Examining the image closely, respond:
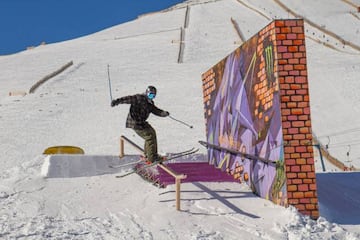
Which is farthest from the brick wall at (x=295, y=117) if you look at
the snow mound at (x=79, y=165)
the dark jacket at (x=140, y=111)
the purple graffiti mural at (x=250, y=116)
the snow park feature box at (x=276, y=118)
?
the snow mound at (x=79, y=165)

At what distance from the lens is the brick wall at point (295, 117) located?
7.75 metres

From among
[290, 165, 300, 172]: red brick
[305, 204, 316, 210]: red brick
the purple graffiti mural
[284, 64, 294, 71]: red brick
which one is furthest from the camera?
the purple graffiti mural

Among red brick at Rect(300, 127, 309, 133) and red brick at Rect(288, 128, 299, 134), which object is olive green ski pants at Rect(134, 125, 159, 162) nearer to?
red brick at Rect(288, 128, 299, 134)

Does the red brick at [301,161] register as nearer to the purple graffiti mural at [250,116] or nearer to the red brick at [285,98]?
the purple graffiti mural at [250,116]

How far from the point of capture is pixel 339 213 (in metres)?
8.12

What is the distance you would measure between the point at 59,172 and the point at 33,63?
3031cm

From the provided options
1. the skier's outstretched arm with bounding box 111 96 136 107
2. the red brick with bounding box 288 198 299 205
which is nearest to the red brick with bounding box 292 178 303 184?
the red brick with bounding box 288 198 299 205

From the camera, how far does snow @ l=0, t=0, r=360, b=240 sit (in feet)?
24.3

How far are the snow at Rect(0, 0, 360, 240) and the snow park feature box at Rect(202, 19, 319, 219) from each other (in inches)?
12.6

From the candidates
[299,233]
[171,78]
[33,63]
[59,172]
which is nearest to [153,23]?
[33,63]

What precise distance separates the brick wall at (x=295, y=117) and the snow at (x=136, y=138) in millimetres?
327

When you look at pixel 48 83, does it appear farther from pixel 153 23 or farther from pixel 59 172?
pixel 153 23

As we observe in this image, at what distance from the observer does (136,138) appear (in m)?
18.7

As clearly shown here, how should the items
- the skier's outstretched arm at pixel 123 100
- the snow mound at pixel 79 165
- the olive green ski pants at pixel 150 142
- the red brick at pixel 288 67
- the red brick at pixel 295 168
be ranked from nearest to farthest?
1. the red brick at pixel 295 168
2. the red brick at pixel 288 67
3. the skier's outstretched arm at pixel 123 100
4. the olive green ski pants at pixel 150 142
5. the snow mound at pixel 79 165
